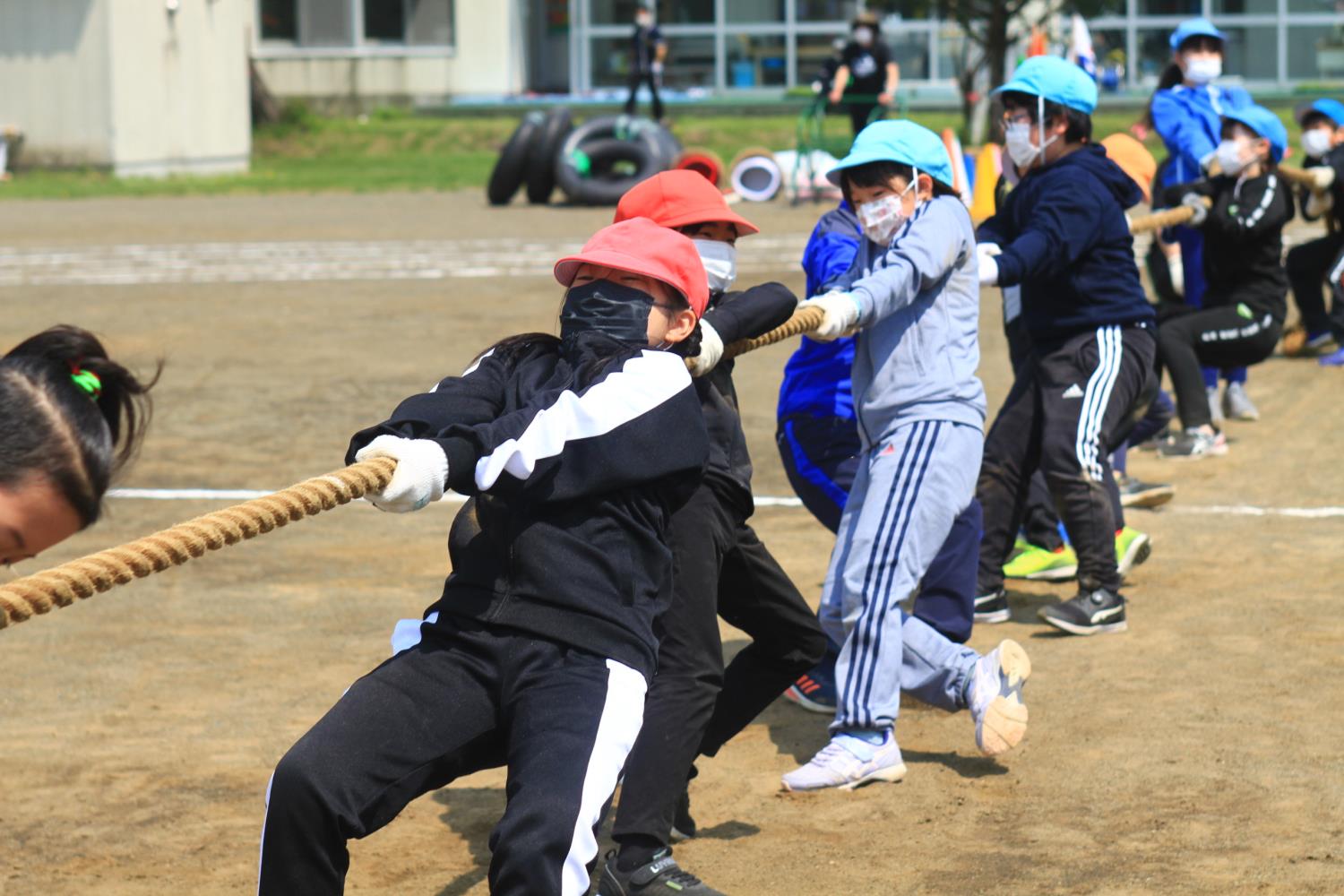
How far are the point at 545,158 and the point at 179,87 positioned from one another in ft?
33.3

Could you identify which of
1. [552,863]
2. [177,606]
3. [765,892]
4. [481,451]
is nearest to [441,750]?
[552,863]

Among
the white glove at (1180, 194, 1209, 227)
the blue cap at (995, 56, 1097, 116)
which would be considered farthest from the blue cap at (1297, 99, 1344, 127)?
the blue cap at (995, 56, 1097, 116)

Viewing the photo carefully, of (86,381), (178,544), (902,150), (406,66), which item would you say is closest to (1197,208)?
(902,150)

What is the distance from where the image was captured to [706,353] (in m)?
4.31

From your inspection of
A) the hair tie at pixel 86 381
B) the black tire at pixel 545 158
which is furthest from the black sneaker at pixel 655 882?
the black tire at pixel 545 158

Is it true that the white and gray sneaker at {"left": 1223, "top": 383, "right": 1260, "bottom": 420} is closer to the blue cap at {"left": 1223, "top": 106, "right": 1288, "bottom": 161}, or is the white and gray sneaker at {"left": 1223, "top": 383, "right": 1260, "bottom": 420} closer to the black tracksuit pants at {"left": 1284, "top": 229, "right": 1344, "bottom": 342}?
the blue cap at {"left": 1223, "top": 106, "right": 1288, "bottom": 161}

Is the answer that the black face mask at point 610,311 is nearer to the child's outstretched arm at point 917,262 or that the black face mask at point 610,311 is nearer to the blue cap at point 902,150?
the child's outstretched arm at point 917,262

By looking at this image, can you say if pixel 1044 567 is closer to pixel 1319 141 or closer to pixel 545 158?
pixel 1319 141

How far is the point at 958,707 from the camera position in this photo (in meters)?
5.21

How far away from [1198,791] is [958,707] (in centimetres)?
70

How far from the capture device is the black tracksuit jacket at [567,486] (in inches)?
140

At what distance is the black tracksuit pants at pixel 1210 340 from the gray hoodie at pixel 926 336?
4.33m

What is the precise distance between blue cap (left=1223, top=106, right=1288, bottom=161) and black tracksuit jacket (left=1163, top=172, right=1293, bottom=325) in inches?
10.4

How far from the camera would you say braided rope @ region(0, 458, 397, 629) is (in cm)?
286
